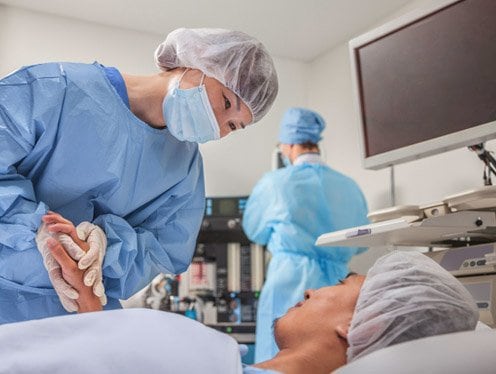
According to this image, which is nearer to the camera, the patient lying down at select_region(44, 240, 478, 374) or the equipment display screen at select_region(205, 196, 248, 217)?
the patient lying down at select_region(44, 240, 478, 374)

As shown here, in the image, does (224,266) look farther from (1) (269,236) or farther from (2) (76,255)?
(2) (76,255)

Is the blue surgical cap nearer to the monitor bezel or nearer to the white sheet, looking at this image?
the monitor bezel

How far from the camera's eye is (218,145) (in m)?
3.73

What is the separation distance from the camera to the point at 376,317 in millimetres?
988

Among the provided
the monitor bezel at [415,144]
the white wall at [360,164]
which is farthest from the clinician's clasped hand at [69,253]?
the white wall at [360,164]

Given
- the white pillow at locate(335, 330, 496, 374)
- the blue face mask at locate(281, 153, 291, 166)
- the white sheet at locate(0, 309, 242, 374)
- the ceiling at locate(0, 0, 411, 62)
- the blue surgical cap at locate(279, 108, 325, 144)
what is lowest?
the white pillow at locate(335, 330, 496, 374)

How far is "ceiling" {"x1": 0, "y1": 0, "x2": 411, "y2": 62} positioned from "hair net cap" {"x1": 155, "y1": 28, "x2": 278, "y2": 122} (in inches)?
59.1

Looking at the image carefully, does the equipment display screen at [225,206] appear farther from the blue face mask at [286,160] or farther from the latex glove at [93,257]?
the latex glove at [93,257]

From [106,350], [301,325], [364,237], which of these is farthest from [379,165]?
[106,350]

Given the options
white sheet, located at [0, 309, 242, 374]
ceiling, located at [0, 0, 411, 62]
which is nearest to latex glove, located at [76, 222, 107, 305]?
white sheet, located at [0, 309, 242, 374]

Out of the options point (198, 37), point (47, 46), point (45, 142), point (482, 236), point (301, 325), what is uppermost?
point (47, 46)

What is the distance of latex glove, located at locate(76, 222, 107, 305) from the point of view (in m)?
1.27

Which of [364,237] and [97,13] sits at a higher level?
[97,13]

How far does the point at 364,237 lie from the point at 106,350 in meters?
1.33
